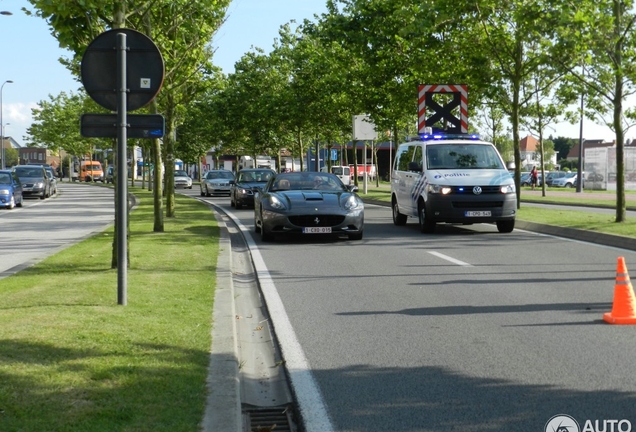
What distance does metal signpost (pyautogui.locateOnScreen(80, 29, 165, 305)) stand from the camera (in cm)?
830

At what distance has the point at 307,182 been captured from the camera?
18250 mm

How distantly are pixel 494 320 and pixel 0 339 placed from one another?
427 centimetres

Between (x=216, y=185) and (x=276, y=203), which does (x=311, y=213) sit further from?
(x=216, y=185)

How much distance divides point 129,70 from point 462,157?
11.8 metres

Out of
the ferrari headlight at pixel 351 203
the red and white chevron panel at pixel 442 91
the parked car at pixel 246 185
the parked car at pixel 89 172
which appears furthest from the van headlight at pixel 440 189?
the parked car at pixel 89 172

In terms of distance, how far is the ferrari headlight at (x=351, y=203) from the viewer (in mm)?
16844

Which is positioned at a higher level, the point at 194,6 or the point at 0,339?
the point at 194,6

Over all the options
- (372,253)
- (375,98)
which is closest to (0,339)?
(372,253)

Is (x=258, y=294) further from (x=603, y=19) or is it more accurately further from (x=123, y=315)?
(x=603, y=19)

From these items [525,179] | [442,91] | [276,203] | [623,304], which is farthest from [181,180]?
[623,304]

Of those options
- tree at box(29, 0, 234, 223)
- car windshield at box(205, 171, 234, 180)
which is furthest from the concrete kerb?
car windshield at box(205, 171, 234, 180)

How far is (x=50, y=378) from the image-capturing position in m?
5.52

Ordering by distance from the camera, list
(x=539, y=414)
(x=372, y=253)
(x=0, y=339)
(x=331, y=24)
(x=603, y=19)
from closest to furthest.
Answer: (x=539, y=414) → (x=0, y=339) → (x=372, y=253) → (x=603, y=19) → (x=331, y=24)

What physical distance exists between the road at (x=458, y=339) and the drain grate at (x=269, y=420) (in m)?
0.23
